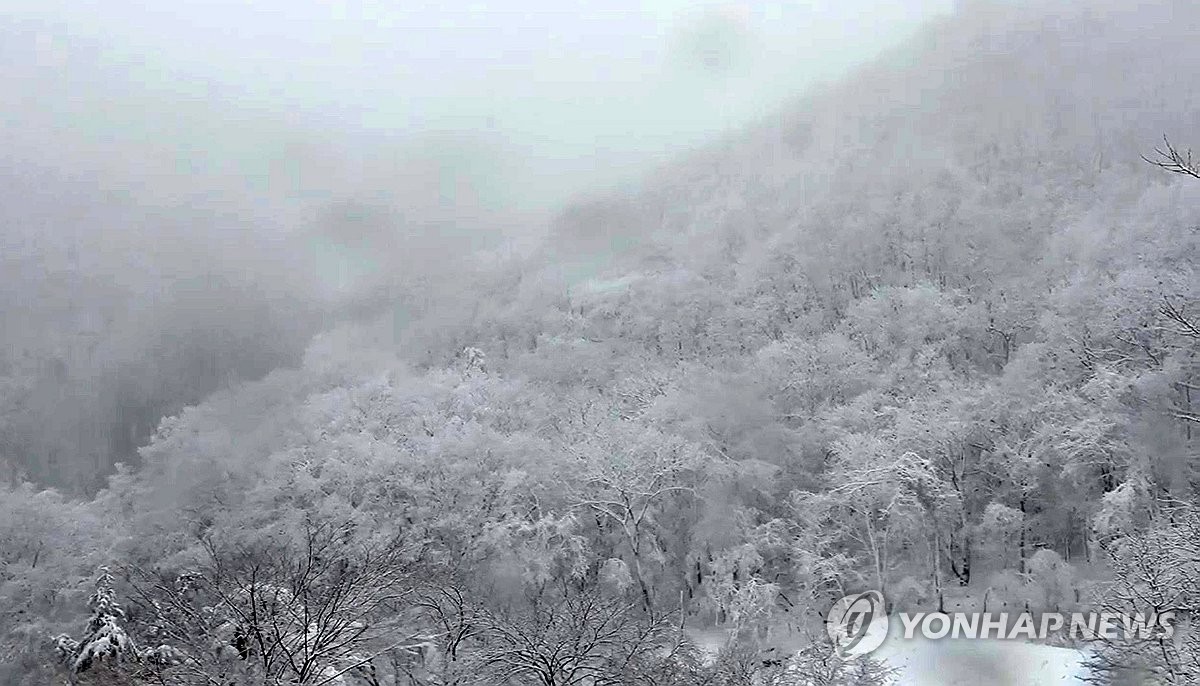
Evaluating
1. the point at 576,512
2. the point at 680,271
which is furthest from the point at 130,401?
the point at 576,512

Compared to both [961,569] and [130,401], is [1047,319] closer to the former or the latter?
[961,569]

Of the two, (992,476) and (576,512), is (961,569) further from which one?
(576,512)

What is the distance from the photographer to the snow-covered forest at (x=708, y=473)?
19.5 meters

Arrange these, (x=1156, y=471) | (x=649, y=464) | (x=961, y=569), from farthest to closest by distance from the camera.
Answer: (x=649, y=464) → (x=961, y=569) → (x=1156, y=471)

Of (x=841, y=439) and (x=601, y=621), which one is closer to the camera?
(x=601, y=621)

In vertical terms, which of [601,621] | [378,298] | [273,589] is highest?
[273,589]

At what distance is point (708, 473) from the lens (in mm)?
40344

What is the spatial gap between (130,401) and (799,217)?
82.7 metres

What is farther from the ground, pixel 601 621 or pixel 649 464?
pixel 601 621

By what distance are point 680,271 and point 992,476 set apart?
52230 millimetres

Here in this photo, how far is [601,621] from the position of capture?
66.6ft

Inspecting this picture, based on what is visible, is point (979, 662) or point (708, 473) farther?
point (708, 473)

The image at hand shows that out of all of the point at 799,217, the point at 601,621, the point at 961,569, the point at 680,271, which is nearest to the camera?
the point at 601,621

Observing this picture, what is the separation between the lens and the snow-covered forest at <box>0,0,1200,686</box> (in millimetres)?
19531
